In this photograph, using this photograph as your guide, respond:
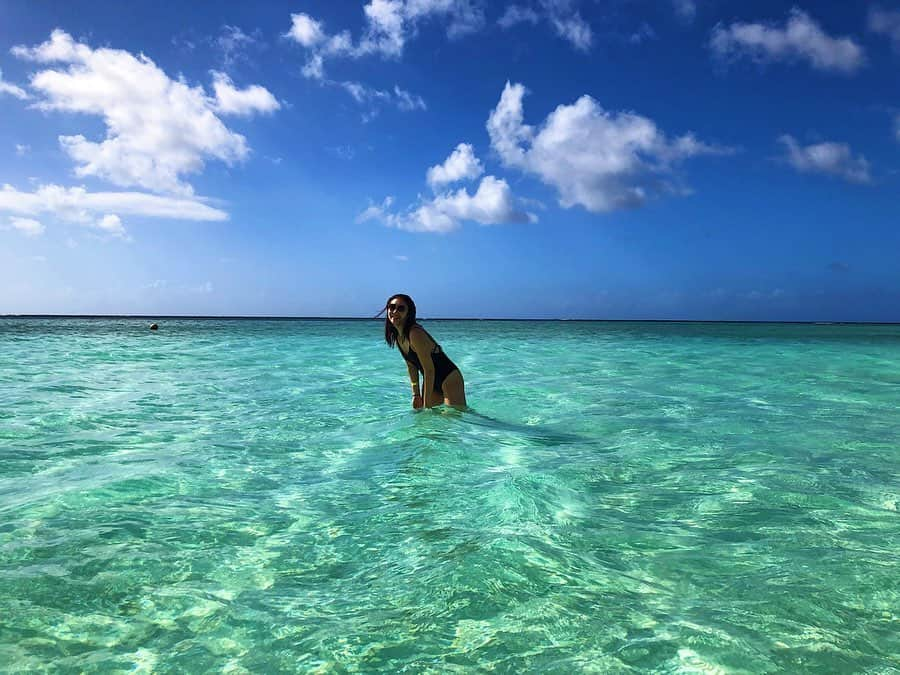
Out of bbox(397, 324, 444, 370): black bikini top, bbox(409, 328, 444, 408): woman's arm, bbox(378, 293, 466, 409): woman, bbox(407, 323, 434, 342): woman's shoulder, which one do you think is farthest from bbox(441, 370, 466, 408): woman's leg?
bbox(407, 323, 434, 342): woman's shoulder

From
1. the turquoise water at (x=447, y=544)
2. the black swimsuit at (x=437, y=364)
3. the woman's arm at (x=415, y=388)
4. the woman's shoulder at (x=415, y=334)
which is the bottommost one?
the turquoise water at (x=447, y=544)

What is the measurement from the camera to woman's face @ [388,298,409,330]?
7.45 m

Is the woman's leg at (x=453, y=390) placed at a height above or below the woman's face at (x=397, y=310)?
below

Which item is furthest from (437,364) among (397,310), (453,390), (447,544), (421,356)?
(447,544)

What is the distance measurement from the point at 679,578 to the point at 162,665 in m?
2.37

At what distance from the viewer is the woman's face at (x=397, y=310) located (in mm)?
7445

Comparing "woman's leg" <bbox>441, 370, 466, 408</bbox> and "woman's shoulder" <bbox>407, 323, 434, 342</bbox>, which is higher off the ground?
"woman's shoulder" <bbox>407, 323, 434, 342</bbox>

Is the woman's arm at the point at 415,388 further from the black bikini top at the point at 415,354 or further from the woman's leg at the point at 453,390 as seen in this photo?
the woman's leg at the point at 453,390

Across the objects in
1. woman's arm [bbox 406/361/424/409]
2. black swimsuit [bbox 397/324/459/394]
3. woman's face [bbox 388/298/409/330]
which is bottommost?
woman's arm [bbox 406/361/424/409]

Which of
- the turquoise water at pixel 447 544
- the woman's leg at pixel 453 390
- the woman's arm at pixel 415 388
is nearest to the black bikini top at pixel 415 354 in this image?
the woman's arm at pixel 415 388

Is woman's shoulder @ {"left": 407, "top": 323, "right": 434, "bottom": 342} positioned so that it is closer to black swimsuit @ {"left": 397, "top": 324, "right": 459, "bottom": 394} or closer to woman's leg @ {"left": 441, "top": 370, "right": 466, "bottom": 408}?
black swimsuit @ {"left": 397, "top": 324, "right": 459, "bottom": 394}

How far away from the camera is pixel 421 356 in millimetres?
7625

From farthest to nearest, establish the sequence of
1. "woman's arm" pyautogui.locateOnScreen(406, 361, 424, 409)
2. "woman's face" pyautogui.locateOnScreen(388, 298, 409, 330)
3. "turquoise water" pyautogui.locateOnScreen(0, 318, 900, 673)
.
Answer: "woman's arm" pyautogui.locateOnScreen(406, 361, 424, 409), "woman's face" pyautogui.locateOnScreen(388, 298, 409, 330), "turquoise water" pyautogui.locateOnScreen(0, 318, 900, 673)

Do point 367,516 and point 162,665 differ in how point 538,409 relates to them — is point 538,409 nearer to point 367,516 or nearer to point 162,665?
point 367,516
